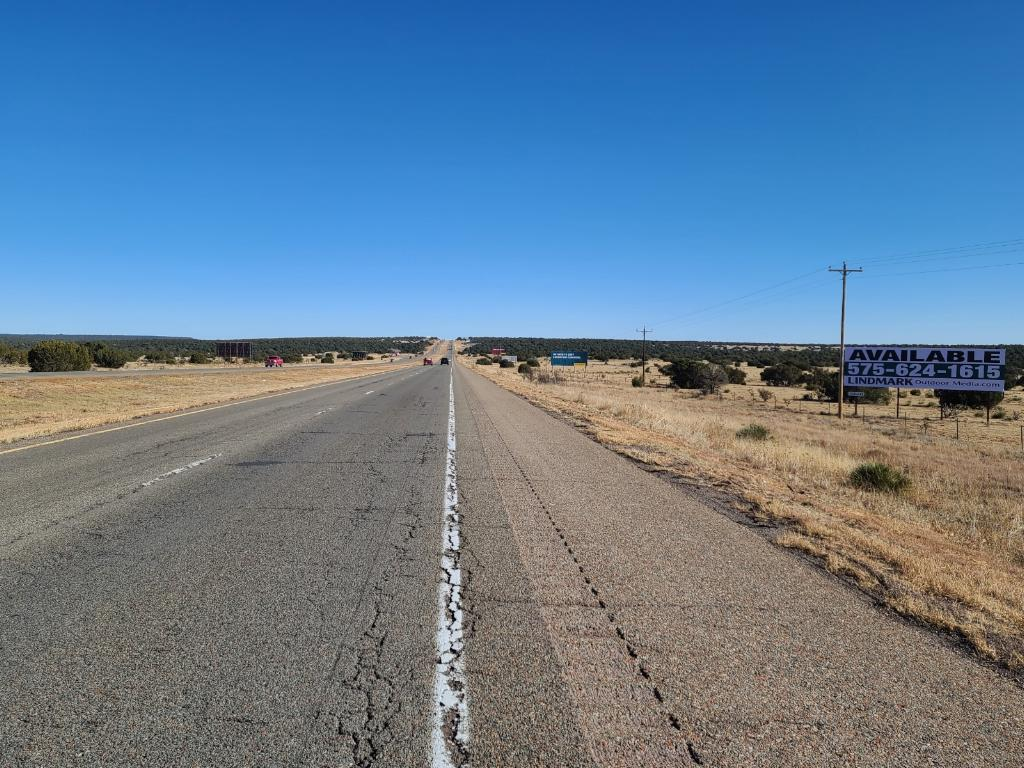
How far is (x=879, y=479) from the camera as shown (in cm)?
1453

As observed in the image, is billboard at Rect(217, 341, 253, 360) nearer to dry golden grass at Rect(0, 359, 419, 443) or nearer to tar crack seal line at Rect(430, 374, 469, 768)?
dry golden grass at Rect(0, 359, 419, 443)

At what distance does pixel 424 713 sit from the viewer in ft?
11.6

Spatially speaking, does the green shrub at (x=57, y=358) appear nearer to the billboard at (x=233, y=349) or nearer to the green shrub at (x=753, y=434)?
the billboard at (x=233, y=349)

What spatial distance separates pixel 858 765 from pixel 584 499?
6.16 m

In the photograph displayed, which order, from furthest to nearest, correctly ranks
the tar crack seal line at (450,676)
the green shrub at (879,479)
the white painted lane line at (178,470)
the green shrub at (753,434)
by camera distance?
the green shrub at (753,434), the green shrub at (879,479), the white painted lane line at (178,470), the tar crack seal line at (450,676)

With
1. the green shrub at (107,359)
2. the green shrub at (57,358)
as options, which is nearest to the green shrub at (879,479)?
the green shrub at (57,358)

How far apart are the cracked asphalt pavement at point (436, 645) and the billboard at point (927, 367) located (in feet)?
A: 132

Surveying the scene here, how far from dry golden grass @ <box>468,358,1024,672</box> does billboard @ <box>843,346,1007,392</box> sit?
14584 millimetres

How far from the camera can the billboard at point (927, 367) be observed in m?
40.5

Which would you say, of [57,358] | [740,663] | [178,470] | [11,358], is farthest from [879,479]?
[11,358]

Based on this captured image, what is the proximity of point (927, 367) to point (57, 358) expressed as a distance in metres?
58.9

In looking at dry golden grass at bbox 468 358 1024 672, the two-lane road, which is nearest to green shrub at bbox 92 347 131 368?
dry golden grass at bbox 468 358 1024 672

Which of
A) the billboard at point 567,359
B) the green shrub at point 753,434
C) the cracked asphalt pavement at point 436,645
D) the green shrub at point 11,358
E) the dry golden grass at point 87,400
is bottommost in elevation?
the green shrub at point 753,434

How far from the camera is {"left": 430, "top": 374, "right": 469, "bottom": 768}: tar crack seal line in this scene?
10.5ft
